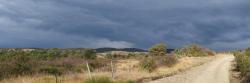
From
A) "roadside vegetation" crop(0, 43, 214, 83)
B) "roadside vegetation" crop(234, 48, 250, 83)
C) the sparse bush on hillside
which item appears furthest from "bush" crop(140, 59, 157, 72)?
the sparse bush on hillside

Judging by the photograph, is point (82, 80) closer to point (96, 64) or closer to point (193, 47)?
point (96, 64)

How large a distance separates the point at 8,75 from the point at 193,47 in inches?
2337

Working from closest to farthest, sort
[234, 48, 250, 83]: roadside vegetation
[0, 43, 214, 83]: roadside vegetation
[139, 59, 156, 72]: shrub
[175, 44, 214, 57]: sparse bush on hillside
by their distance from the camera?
[0, 43, 214, 83]: roadside vegetation
[234, 48, 250, 83]: roadside vegetation
[139, 59, 156, 72]: shrub
[175, 44, 214, 57]: sparse bush on hillside

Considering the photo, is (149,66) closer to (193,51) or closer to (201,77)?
(201,77)

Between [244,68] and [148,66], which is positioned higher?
[244,68]

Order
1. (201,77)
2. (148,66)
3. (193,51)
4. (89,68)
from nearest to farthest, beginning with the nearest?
1. (201,77)
2. (89,68)
3. (148,66)
4. (193,51)

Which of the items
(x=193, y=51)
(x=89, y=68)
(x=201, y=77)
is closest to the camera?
(x=201, y=77)

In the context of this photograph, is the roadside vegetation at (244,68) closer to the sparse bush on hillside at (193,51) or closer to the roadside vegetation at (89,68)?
the roadside vegetation at (89,68)

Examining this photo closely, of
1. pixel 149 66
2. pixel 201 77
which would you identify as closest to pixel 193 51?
pixel 149 66

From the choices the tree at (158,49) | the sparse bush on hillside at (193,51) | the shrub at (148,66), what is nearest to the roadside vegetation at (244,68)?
the shrub at (148,66)

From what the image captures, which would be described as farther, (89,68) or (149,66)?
(149,66)

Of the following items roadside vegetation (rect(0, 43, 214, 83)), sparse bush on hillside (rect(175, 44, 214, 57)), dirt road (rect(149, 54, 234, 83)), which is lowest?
dirt road (rect(149, 54, 234, 83))

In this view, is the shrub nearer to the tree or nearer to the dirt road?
the dirt road

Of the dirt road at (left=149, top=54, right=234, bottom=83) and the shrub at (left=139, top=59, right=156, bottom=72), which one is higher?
the shrub at (left=139, top=59, right=156, bottom=72)
